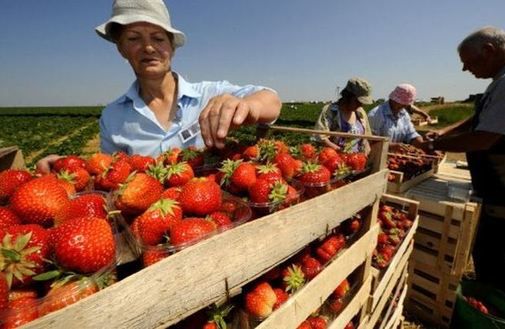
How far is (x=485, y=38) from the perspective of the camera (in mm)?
3000

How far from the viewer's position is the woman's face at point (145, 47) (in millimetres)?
2061

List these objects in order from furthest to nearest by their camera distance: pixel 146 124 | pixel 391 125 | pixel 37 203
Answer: pixel 391 125 → pixel 146 124 → pixel 37 203

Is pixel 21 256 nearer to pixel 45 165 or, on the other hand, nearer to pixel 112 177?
pixel 112 177

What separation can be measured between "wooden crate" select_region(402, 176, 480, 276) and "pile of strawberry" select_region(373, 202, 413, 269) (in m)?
0.49

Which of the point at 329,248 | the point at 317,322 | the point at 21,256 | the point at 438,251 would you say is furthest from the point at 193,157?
the point at 438,251

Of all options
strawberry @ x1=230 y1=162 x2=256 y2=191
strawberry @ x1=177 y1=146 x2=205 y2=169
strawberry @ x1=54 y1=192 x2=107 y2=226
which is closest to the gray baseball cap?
strawberry @ x1=177 y1=146 x2=205 y2=169

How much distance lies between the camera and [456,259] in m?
3.24

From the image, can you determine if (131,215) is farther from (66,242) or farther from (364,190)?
(364,190)

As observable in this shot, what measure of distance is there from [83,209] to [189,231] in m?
0.38

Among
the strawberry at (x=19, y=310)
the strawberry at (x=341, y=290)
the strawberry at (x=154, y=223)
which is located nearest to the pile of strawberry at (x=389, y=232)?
the strawberry at (x=341, y=290)

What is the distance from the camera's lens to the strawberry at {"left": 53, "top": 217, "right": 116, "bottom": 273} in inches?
31.7

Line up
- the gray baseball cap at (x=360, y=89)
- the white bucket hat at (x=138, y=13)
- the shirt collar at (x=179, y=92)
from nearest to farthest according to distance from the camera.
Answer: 1. the white bucket hat at (x=138, y=13)
2. the shirt collar at (x=179, y=92)
3. the gray baseball cap at (x=360, y=89)

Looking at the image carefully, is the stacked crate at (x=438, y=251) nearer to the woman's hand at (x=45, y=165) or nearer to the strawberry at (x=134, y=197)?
the strawberry at (x=134, y=197)

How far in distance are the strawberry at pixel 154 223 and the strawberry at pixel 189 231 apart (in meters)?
0.04
